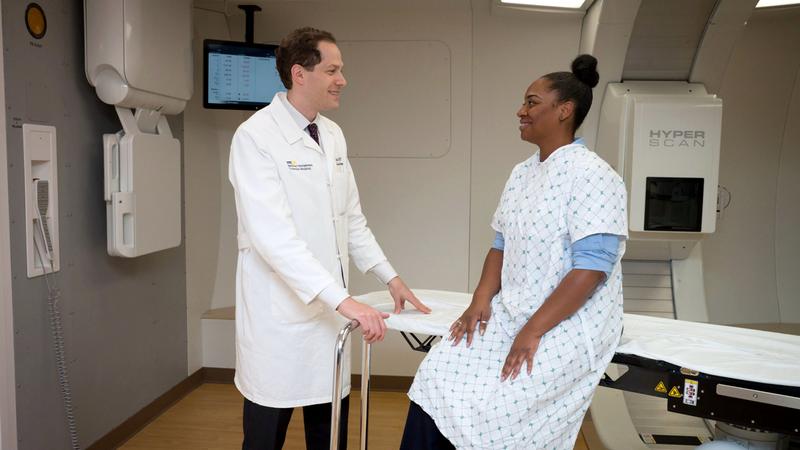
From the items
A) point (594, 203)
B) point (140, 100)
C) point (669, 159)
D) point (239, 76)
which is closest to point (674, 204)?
point (669, 159)

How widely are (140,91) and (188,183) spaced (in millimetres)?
1069

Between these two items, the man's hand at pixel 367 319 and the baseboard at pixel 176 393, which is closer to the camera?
the man's hand at pixel 367 319

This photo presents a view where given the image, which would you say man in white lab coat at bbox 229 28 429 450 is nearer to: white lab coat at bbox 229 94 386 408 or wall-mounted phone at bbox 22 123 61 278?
white lab coat at bbox 229 94 386 408

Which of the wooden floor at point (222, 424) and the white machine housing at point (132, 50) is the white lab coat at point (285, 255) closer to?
the white machine housing at point (132, 50)

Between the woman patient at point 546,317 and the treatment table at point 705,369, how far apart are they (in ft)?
0.53

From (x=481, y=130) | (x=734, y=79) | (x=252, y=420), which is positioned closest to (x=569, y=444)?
(x=252, y=420)

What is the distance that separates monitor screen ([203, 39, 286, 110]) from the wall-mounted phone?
3.41 ft

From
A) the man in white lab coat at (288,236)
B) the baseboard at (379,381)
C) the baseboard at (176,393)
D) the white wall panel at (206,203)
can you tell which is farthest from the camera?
the baseboard at (379,381)

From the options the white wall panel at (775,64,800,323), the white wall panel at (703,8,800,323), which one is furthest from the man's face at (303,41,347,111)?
the white wall panel at (775,64,800,323)

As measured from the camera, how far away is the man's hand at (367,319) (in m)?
1.91

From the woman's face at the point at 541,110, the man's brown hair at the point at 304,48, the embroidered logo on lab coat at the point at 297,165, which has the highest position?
the man's brown hair at the point at 304,48

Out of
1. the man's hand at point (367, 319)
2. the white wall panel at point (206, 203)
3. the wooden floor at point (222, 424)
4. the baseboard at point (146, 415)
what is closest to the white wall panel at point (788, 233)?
the wooden floor at point (222, 424)

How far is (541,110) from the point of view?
1953mm

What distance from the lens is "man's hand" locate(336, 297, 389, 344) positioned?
1912 millimetres
